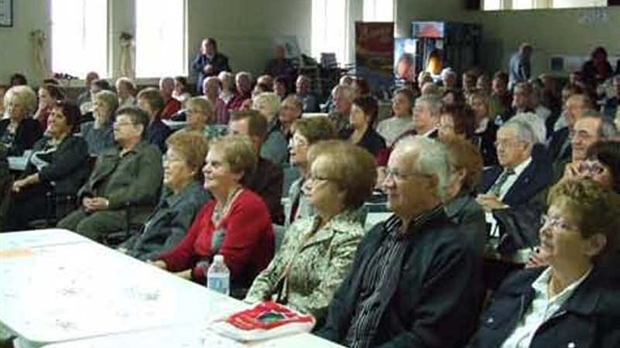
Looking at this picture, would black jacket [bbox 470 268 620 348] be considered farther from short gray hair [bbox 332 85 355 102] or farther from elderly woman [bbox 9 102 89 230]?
short gray hair [bbox 332 85 355 102]

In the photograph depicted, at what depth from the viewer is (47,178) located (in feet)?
21.1

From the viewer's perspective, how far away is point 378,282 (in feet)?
9.76

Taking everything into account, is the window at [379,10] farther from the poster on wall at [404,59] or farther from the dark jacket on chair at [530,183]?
the dark jacket on chair at [530,183]

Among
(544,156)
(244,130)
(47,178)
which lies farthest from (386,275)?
(47,178)

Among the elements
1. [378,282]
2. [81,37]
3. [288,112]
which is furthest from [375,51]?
[378,282]

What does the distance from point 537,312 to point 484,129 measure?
Answer: 558 centimetres

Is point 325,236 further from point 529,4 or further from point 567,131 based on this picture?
point 529,4

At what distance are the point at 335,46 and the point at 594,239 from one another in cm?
1345

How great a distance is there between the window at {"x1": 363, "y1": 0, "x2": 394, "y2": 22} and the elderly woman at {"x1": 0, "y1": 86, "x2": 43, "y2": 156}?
9317 mm

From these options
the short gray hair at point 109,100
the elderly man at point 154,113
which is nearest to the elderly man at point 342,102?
the elderly man at point 154,113

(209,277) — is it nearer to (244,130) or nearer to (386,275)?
(386,275)

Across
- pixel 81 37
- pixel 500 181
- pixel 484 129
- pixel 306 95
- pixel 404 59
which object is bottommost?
pixel 500 181

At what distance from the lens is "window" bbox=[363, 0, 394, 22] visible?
1631 cm

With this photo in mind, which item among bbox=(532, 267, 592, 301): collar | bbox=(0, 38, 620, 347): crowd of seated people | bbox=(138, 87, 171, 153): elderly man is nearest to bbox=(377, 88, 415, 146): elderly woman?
bbox=(0, 38, 620, 347): crowd of seated people
